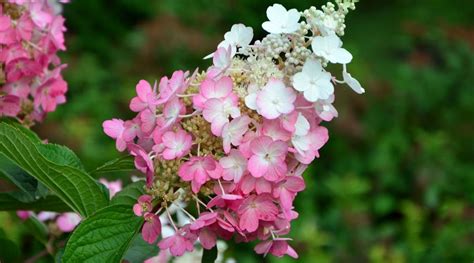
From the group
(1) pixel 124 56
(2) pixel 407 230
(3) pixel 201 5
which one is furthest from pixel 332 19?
(3) pixel 201 5

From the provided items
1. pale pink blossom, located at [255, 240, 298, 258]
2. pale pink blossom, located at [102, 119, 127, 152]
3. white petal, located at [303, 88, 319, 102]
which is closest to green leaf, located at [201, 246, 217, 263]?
pale pink blossom, located at [255, 240, 298, 258]

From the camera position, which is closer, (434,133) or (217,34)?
(434,133)

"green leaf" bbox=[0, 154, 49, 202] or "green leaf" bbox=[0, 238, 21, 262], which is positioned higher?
"green leaf" bbox=[0, 154, 49, 202]

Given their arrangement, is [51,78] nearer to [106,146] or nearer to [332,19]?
[332,19]

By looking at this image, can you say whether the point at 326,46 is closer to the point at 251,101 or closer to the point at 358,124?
the point at 251,101

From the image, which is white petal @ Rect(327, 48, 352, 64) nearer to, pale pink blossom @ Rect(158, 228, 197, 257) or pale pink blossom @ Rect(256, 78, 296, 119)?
pale pink blossom @ Rect(256, 78, 296, 119)

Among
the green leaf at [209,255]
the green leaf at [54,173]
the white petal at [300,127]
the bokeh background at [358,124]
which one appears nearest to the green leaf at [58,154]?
the green leaf at [54,173]
